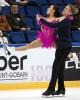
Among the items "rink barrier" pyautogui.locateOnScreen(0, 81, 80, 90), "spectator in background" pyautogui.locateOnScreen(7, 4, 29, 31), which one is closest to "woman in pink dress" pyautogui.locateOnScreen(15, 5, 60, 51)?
"rink barrier" pyautogui.locateOnScreen(0, 81, 80, 90)

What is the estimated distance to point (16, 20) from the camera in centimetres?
912

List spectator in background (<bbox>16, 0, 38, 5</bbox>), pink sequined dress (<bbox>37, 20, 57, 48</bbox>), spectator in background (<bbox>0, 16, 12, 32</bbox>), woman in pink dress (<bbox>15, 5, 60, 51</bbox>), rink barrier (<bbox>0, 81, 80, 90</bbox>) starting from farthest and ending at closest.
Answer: spectator in background (<bbox>16, 0, 38, 5</bbox>)
spectator in background (<bbox>0, 16, 12, 32</bbox>)
rink barrier (<bbox>0, 81, 80, 90</bbox>)
pink sequined dress (<bbox>37, 20, 57, 48</bbox>)
woman in pink dress (<bbox>15, 5, 60, 51</bbox>)

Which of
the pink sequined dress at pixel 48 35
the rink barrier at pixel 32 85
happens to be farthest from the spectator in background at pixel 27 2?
the pink sequined dress at pixel 48 35

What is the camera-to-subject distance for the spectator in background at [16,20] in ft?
29.2

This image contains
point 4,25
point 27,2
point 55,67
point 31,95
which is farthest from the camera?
point 27,2

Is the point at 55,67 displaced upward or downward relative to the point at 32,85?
upward

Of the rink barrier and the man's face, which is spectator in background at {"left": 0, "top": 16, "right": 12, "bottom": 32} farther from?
the rink barrier

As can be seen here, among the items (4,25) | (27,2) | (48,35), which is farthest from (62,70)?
(27,2)

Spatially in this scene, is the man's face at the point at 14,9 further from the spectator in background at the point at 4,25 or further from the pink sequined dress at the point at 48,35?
the pink sequined dress at the point at 48,35

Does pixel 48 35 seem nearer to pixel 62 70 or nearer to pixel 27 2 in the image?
pixel 62 70

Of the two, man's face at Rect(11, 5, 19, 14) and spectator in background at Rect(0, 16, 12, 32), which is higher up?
man's face at Rect(11, 5, 19, 14)

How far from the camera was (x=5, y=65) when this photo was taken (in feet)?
24.2

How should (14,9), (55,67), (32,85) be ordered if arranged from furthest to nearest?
(14,9)
(32,85)
(55,67)

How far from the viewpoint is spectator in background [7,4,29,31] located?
8.90 metres
